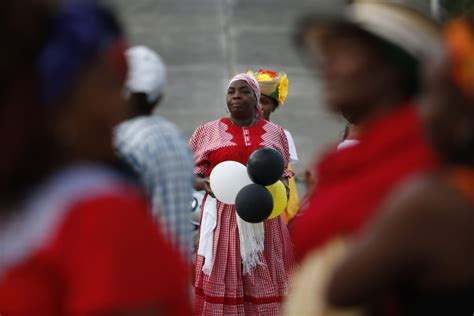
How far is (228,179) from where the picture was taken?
7.25 metres

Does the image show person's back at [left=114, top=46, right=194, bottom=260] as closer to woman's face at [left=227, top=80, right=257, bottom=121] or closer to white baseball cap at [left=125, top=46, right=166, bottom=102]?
white baseball cap at [left=125, top=46, right=166, bottom=102]

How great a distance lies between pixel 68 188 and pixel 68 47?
10.2 inches

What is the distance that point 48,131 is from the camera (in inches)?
83.9

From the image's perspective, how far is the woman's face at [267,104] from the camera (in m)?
8.78

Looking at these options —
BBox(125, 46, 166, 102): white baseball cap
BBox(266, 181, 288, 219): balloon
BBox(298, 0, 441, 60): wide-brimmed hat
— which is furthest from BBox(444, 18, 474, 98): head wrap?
BBox(266, 181, 288, 219): balloon

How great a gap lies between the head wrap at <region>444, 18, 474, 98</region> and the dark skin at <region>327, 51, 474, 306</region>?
15 millimetres

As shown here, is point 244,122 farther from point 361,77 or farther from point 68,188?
point 68,188

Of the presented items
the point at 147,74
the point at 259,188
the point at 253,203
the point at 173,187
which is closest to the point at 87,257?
the point at 173,187

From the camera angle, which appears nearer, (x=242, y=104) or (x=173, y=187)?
(x=173, y=187)

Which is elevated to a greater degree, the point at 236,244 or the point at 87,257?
the point at 236,244

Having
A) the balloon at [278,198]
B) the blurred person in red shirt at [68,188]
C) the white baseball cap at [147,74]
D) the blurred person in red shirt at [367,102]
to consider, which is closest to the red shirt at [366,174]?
the blurred person in red shirt at [367,102]

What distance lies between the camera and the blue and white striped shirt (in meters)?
3.70

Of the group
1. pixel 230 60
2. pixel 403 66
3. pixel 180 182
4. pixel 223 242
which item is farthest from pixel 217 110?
pixel 403 66

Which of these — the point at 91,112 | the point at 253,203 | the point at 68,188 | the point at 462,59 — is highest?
the point at 253,203
